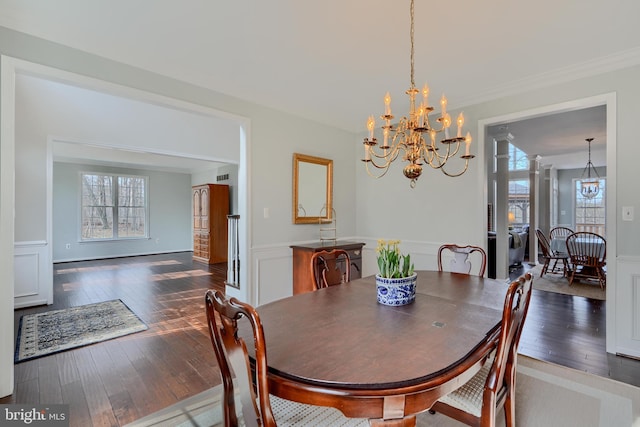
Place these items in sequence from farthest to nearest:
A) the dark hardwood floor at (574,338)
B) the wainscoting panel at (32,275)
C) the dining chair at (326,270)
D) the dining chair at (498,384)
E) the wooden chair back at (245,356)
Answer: the wainscoting panel at (32,275) → the dark hardwood floor at (574,338) → the dining chair at (326,270) → the dining chair at (498,384) → the wooden chair back at (245,356)

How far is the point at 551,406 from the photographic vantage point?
6.57 feet

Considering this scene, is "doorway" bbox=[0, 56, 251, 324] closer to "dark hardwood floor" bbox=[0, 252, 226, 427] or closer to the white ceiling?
the white ceiling

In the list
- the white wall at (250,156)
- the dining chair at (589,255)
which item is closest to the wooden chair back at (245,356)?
the white wall at (250,156)

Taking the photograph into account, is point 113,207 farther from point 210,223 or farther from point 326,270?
point 326,270

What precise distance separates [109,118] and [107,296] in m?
2.78

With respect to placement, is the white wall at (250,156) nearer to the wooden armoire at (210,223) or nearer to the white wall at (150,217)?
the wooden armoire at (210,223)

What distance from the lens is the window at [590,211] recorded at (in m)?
8.94

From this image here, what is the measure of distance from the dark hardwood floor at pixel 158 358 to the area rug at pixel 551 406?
0.13 m

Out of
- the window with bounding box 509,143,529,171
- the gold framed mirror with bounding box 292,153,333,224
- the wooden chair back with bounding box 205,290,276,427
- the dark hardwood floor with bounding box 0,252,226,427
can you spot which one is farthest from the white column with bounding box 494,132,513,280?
the wooden chair back with bounding box 205,290,276,427

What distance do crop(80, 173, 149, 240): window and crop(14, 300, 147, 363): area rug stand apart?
16.9ft

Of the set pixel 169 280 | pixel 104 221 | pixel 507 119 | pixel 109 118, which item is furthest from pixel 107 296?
pixel 507 119

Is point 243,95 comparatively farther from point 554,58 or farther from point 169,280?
point 169,280

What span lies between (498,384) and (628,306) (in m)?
2.36

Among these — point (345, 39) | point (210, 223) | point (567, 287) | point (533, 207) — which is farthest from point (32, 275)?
point (533, 207)
